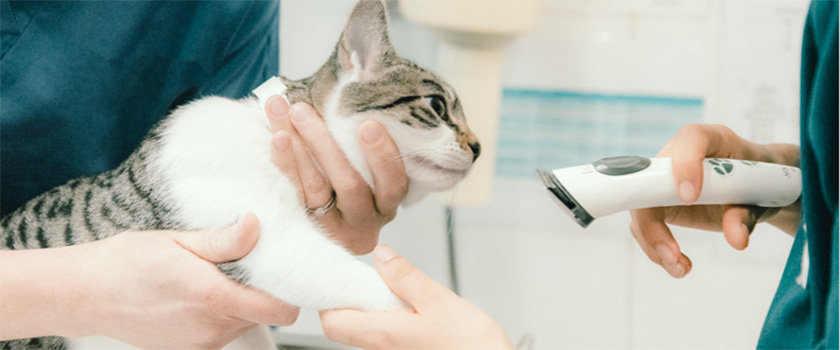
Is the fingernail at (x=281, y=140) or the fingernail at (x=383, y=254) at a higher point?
the fingernail at (x=281, y=140)

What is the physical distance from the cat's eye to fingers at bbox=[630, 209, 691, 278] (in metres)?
0.23

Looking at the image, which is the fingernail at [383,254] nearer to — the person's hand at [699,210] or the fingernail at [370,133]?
the fingernail at [370,133]

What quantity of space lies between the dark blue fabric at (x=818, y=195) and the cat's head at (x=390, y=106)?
0.32 m

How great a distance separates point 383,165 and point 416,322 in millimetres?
204

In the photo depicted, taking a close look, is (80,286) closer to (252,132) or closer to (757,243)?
(252,132)

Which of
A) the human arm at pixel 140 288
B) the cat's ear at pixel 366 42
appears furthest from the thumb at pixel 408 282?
the cat's ear at pixel 366 42

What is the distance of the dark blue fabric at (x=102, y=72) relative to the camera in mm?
735

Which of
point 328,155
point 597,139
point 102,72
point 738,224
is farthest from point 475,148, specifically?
point 597,139

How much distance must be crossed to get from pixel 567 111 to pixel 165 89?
72cm

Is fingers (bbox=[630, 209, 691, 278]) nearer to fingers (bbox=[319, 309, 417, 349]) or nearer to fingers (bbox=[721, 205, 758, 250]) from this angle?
fingers (bbox=[721, 205, 758, 250])

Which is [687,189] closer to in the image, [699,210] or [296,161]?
[699,210]

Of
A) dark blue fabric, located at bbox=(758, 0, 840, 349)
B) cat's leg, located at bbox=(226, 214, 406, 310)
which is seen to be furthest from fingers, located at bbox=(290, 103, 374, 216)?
dark blue fabric, located at bbox=(758, 0, 840, 349)

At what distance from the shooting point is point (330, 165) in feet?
2.26

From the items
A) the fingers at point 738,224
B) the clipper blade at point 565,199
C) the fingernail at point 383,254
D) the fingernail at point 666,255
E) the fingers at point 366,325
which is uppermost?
the clipper blade at point 565,199
